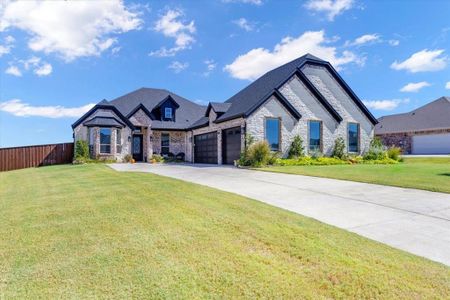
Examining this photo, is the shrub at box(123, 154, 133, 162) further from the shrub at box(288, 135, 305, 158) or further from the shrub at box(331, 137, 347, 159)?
the shrub at box(331, 137, 347, 159)

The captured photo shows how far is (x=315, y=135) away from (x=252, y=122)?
557cm

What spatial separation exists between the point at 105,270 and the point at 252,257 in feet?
5.73

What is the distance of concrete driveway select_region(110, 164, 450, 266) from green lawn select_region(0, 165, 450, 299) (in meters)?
0.56

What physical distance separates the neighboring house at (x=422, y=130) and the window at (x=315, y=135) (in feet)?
68.6

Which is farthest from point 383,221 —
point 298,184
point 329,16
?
point 329,16

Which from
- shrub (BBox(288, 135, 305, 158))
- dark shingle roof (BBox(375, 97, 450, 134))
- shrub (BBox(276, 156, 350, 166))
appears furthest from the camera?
dark shingle roof (BBox(375, 97, 450, 134))

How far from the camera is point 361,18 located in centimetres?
1560

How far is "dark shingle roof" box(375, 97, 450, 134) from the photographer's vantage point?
34219mm

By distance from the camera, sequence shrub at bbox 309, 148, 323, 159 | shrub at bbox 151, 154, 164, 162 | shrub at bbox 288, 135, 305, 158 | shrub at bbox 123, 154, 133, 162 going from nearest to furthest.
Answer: shrub at bbox 288, 135, 305, 158, shrub at bbox 309, 148, 323, 159, shrub at bbox 123, 154, 133, 162, shrub at bbox 151, 154, 164, 162

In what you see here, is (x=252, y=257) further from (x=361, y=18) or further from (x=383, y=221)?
(x=361, y=18)

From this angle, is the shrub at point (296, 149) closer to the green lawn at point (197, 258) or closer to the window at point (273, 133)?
the window at point (273, 133)

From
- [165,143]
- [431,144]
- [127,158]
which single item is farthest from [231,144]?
[431,144]

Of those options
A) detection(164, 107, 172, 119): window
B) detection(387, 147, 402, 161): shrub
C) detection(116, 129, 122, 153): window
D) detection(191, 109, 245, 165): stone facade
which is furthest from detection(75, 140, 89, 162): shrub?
detection(387, 147, 402, 161): shrub

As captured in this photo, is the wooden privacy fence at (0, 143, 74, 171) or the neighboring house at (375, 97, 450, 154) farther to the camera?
the neighboring house at (375, 97, 450, 154)
